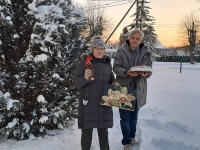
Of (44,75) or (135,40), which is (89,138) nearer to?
(44,75)

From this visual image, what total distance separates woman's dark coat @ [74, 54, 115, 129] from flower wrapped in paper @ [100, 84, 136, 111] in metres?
0.09

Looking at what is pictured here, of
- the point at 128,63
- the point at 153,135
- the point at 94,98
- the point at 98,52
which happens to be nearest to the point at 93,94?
the point at 94,98

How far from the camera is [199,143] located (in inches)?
164

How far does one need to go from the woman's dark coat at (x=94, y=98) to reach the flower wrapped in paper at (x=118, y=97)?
0.09 metres

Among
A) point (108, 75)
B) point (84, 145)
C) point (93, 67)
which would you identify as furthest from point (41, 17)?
point (84, 145)

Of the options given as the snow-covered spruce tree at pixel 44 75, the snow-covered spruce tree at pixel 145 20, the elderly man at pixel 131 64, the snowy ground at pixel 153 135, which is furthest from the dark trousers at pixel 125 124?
the snow-covered spruce tree at pixel 145 20

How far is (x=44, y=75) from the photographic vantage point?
3771 mm

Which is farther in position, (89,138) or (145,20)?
(145,20)

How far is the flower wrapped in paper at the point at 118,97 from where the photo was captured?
10.8ft

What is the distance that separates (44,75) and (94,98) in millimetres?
995

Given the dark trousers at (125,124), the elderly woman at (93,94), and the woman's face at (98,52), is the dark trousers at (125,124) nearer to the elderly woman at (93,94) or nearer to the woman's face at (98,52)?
the elderly woman at (93,94)

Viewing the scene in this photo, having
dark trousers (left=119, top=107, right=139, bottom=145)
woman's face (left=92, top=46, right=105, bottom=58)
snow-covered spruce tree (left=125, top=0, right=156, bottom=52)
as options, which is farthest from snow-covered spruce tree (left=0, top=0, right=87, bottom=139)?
snow-covered spruce tree (left=125, top=0, right=156, bottom=52)

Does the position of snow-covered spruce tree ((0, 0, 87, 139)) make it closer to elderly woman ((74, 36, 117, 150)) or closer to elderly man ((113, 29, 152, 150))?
elderly woman ((74, 36, 117, 150))

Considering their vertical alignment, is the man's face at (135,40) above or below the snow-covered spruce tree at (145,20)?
below
